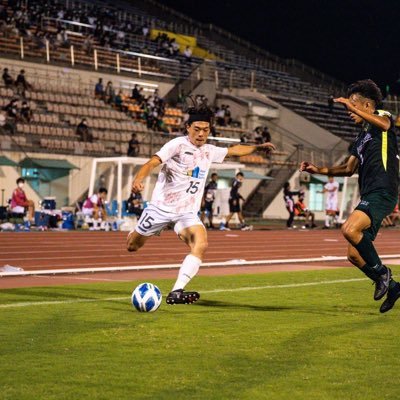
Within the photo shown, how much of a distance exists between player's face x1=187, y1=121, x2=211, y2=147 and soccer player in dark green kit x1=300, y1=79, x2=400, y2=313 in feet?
5.30

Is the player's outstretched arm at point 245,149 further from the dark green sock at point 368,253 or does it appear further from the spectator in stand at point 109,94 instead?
the spectator in stand at point 109,94

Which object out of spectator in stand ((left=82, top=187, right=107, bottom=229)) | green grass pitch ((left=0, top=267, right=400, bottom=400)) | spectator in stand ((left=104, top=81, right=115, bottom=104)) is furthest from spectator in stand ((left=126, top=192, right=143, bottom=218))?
green grass pitch ((left=0, top=267, right=400, bottom=400))

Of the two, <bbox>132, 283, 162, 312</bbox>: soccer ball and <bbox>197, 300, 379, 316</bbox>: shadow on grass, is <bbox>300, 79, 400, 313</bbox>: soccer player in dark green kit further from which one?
<bbox>132, 283, 162, 312</bbox>: soccer ball

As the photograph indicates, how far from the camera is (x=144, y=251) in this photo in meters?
19.7

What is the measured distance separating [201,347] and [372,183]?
2899 mm

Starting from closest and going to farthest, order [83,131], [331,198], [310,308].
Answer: [310,308] < [331,198] < [83,131]

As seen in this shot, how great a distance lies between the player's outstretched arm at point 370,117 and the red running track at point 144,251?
18.3 feet

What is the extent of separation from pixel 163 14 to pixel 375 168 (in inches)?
2125

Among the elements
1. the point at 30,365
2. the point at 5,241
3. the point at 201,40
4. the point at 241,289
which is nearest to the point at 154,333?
the point at 30,365

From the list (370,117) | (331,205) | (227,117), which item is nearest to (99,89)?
(227,117)

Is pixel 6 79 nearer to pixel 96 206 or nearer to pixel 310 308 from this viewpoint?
pixel 96 206

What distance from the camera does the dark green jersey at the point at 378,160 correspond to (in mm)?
8930

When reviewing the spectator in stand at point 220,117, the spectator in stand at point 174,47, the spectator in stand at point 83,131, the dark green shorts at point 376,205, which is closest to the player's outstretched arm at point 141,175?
the dark green shorts at point 376,205

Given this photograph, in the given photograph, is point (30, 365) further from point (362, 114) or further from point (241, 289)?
point (241, 289)
